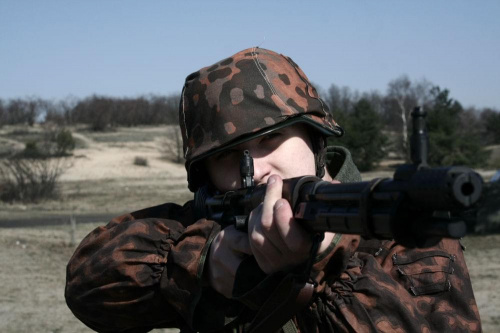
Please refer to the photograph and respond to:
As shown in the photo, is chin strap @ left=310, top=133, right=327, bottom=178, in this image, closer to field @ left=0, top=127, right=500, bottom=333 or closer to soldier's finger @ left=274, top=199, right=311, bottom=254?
soldier's finger @ left=274, top=199, right=311, bottom=254

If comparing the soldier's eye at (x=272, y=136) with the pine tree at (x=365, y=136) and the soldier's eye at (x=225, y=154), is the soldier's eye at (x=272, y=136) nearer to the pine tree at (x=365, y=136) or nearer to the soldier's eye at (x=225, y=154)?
the soldier's eye at (x=225, y=154)

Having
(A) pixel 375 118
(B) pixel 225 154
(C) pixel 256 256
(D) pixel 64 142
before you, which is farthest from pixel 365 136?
(C) pixel 256 256

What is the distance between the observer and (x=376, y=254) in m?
2.97

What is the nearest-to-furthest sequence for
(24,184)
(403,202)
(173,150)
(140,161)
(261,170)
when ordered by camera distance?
(403,202) < (261,170) < (24,184) < (140,161) < (173,150)

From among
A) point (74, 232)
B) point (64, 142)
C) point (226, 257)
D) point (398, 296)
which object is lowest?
point (74, 232)

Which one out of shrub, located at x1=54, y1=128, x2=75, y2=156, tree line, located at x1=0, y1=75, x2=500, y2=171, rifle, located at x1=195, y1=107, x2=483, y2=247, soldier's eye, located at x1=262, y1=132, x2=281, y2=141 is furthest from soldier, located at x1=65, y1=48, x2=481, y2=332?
shrub, located at x1=54, y1=128, x2=75, y2=156

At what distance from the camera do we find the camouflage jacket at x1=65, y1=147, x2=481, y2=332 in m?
2.64

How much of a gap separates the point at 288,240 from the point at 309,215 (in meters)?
0.14

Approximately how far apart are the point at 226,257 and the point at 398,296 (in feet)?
2.35

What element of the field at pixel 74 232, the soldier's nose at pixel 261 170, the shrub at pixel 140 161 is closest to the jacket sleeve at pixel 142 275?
the soldier's nose at pixel 261 170

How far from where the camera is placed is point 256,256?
255 centimetres

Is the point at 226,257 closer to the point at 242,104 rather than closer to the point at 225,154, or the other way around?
the point at 225,154

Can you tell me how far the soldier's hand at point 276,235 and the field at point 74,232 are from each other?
303 inches

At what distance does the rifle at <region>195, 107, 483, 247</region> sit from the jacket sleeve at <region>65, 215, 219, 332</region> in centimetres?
70
